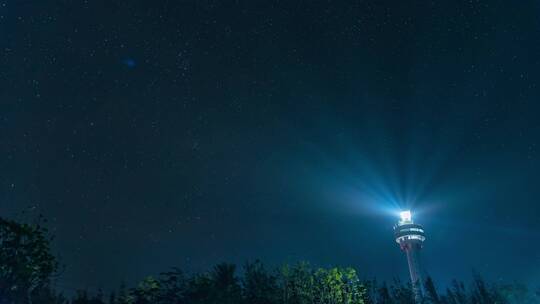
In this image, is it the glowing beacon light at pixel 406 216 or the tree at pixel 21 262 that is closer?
the tree at pixel 21 262

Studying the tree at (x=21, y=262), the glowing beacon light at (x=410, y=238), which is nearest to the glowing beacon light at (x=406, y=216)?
the glowing beacon light at (x=410, y=238)

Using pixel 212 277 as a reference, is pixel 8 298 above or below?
below

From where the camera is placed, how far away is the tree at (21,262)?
26.7 meters

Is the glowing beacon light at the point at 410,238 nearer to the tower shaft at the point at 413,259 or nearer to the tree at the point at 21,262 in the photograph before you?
the tower shaft at the point at 413,259

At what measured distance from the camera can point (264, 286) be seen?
45750 mm

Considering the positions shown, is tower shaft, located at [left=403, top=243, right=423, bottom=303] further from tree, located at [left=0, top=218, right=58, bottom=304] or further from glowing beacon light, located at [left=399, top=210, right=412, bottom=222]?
tree, located at [left=0, top=218, right=58, bottom=304]

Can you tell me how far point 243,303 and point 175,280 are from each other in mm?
7365

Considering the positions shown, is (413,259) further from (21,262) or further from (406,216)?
(21,262)

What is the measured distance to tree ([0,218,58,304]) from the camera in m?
26.7

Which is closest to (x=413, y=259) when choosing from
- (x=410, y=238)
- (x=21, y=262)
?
(x=410, y=238)

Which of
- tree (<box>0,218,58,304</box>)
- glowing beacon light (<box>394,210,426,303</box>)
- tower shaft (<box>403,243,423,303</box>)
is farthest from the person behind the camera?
glowing beacon light (<box>394,210,426,303</box>)

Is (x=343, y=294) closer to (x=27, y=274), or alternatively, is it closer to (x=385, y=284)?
(x=385, y=284)

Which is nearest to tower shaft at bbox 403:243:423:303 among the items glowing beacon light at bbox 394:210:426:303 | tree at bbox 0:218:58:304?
glowing beacon light at bbox 394:210:426:303

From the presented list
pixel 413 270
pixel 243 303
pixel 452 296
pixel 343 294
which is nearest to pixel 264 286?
pixel 243 303
